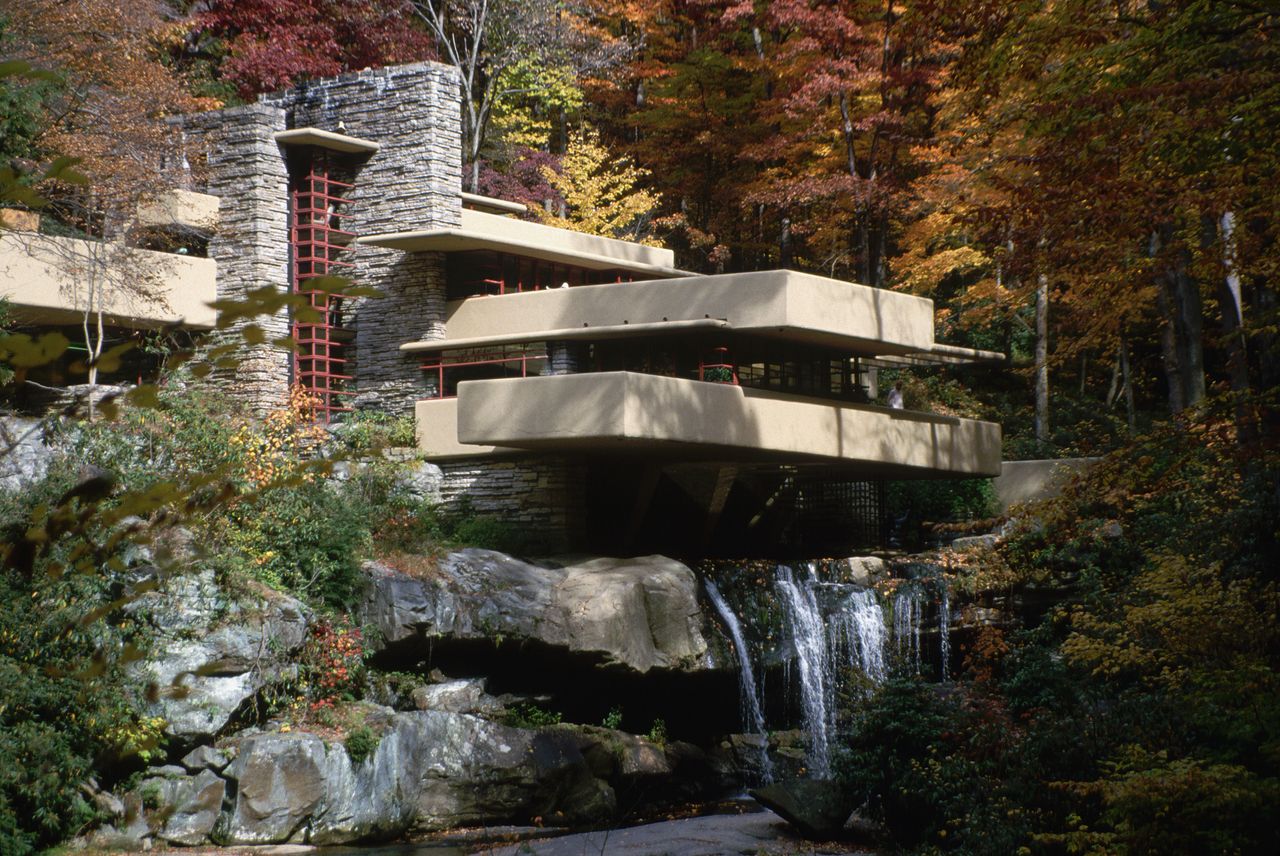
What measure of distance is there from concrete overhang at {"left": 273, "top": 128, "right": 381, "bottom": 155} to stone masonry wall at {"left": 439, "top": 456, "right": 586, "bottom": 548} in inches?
262

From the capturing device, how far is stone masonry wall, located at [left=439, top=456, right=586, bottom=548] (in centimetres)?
2295

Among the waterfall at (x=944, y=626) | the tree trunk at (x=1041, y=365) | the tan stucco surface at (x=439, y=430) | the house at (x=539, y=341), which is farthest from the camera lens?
the tree trunk at (x=1041, y=365)

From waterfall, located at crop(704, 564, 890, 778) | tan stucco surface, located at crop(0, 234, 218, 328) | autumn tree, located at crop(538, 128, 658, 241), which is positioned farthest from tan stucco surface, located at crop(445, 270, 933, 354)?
autumn tree, located at crop(538, 128, 658, 241)

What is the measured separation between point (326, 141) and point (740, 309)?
8.96 meters

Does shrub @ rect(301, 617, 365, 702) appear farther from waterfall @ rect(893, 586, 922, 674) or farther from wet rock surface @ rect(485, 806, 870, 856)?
waterfall @ rect(893, 586, 922, 674)

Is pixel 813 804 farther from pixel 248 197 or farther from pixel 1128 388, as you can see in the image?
pixel 1128 388

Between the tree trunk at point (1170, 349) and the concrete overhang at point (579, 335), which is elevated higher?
the concrete overhang at point (579, 335)

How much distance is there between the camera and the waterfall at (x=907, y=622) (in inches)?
848

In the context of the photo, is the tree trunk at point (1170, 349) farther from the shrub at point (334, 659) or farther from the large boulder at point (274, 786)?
the large boulder at point (274, 786)

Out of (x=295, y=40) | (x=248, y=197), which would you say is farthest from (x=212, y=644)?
(x=295, y=40)

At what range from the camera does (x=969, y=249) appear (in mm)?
28625

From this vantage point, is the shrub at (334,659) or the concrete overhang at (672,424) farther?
the concrete overhang at (672,424)

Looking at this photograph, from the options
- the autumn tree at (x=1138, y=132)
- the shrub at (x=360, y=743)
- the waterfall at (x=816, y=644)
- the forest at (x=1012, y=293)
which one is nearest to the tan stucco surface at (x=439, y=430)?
the forest at (x=1012, y=293)

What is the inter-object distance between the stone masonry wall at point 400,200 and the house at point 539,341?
41mm
